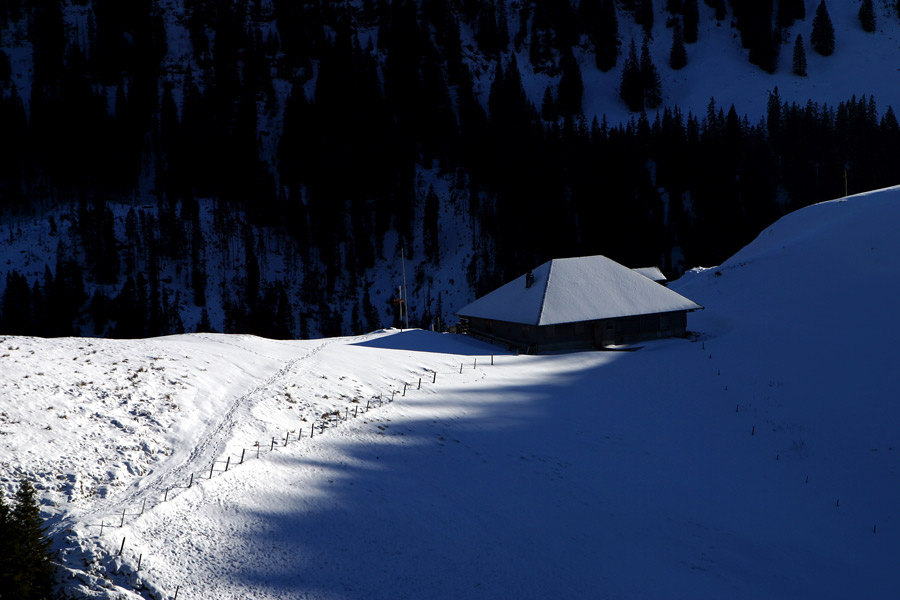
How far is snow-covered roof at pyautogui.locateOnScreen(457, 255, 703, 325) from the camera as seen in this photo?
121 feet

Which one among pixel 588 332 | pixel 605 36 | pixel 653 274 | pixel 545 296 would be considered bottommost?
pixel 588 332

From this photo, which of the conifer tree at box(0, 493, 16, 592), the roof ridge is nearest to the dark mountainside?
the roof ridge

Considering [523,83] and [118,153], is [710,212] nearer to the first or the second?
[523,83]

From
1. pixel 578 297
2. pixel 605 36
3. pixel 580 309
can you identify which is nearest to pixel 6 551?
pixel 580 309

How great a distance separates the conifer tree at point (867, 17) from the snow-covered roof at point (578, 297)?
5038 inches

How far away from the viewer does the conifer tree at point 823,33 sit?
126 m

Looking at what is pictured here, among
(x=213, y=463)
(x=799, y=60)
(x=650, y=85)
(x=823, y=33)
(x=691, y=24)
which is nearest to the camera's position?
(x=213, y=463)

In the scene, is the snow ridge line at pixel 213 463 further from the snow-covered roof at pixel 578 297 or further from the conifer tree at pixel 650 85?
the conifer tree at pixel 650 85

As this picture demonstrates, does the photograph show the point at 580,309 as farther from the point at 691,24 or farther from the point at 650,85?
the point at 691,24

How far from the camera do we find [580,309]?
37.3 meters

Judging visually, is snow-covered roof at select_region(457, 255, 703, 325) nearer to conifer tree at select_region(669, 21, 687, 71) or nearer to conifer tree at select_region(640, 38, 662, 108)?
conifer tree at select_region(640, 38, 662, 108)

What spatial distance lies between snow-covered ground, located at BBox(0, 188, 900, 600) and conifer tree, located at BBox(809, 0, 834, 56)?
122 metres

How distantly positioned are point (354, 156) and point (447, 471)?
101667 millimetres

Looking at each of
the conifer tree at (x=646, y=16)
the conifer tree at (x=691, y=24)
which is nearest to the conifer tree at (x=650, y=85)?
the conifer tree at (x=691, y=24)
